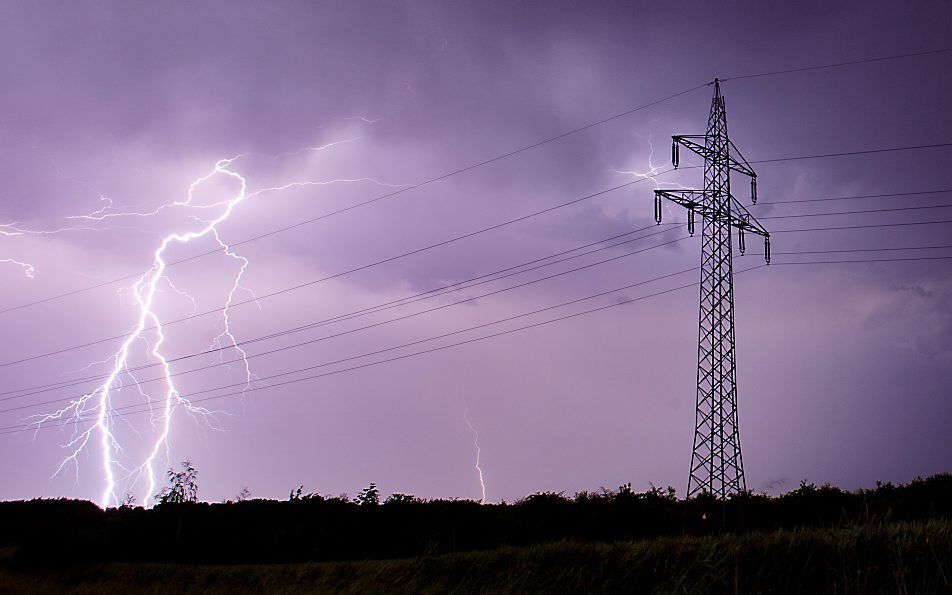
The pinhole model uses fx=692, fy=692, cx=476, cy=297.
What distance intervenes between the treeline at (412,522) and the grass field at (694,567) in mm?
2677

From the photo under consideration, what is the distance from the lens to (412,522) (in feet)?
68.9

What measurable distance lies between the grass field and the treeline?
2.68 meters

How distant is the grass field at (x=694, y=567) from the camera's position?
783cm

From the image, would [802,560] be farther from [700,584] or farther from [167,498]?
[167,498]

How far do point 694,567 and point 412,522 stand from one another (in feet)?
43.1

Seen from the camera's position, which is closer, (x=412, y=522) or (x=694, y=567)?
(x=694, y=567)

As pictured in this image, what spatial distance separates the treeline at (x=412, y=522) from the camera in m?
18.1

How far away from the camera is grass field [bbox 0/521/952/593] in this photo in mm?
7828

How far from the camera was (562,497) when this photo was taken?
67.6ft

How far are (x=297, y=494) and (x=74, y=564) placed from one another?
717cm

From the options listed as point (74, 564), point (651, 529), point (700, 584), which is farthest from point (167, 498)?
point (700, 584)

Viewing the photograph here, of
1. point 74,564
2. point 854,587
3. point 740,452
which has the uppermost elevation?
point 740,452

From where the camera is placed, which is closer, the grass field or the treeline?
the grass field

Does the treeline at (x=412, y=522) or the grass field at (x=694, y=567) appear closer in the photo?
the grass field at (x=694, y=567)
